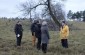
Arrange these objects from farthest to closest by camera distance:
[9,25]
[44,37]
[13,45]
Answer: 1. [9,25]
2. [13,45]
3. [44,37]

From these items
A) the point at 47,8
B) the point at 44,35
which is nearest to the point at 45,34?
the point at 44,35

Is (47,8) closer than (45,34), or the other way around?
(45,34)

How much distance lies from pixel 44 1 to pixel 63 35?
51.4ft

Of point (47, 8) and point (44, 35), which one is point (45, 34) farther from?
point (47, 8)

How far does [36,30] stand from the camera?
857 inches

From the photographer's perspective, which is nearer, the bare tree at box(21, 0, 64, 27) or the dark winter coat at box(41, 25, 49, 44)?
the dark winter coat at box(41, 25, 49, 44)

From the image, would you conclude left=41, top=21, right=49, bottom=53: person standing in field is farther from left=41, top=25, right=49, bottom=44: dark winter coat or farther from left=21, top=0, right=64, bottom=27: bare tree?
left=21, top=0, right=64, bottom=27: bare tree

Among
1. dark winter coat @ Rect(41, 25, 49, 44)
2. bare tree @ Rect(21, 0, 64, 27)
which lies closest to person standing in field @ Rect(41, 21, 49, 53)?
dark winter coat @ Rect(41, 25, 49, 44)

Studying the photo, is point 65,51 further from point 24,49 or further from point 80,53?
point 24,49

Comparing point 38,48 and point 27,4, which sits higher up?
point 27,4

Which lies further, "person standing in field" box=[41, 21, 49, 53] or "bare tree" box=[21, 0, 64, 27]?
"bare tree" box=[21, 0, 64, 27]

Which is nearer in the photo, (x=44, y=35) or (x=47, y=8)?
(x=44, y=35)

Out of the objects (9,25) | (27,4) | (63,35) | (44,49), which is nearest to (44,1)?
(27,4)

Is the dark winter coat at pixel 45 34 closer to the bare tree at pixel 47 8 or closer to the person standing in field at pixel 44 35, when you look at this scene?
the person standing in field at pixel 44 35
